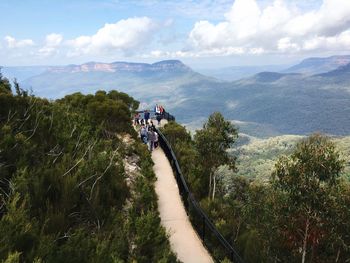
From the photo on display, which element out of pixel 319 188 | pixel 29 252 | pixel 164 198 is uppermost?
pixel 29 252

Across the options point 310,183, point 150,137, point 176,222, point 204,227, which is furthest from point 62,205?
point 150,137

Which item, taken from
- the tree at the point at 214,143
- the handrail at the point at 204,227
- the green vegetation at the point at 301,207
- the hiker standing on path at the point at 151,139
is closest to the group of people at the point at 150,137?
the hiker standing on path at the point at 151,139

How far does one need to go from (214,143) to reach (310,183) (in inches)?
395

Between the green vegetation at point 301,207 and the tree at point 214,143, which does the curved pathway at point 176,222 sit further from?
the tree at point 214,143

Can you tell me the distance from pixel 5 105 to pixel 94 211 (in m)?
5.50

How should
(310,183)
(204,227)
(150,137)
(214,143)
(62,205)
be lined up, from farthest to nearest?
(150,137) → (214,143) → (310,183) → (204,227) → (62,205)

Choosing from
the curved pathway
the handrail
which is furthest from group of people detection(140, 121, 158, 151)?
the handrail

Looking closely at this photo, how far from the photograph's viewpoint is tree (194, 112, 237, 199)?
71.8 feet

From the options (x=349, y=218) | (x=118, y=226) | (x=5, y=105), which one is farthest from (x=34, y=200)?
(x=349, y=218)

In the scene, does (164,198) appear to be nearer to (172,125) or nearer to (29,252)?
(29,252)

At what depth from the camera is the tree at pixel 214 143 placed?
2188 cm

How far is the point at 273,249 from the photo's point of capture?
16172 millimetres

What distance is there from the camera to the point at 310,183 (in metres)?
12.1

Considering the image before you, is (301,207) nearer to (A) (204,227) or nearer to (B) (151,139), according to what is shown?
(A) (204,227)
